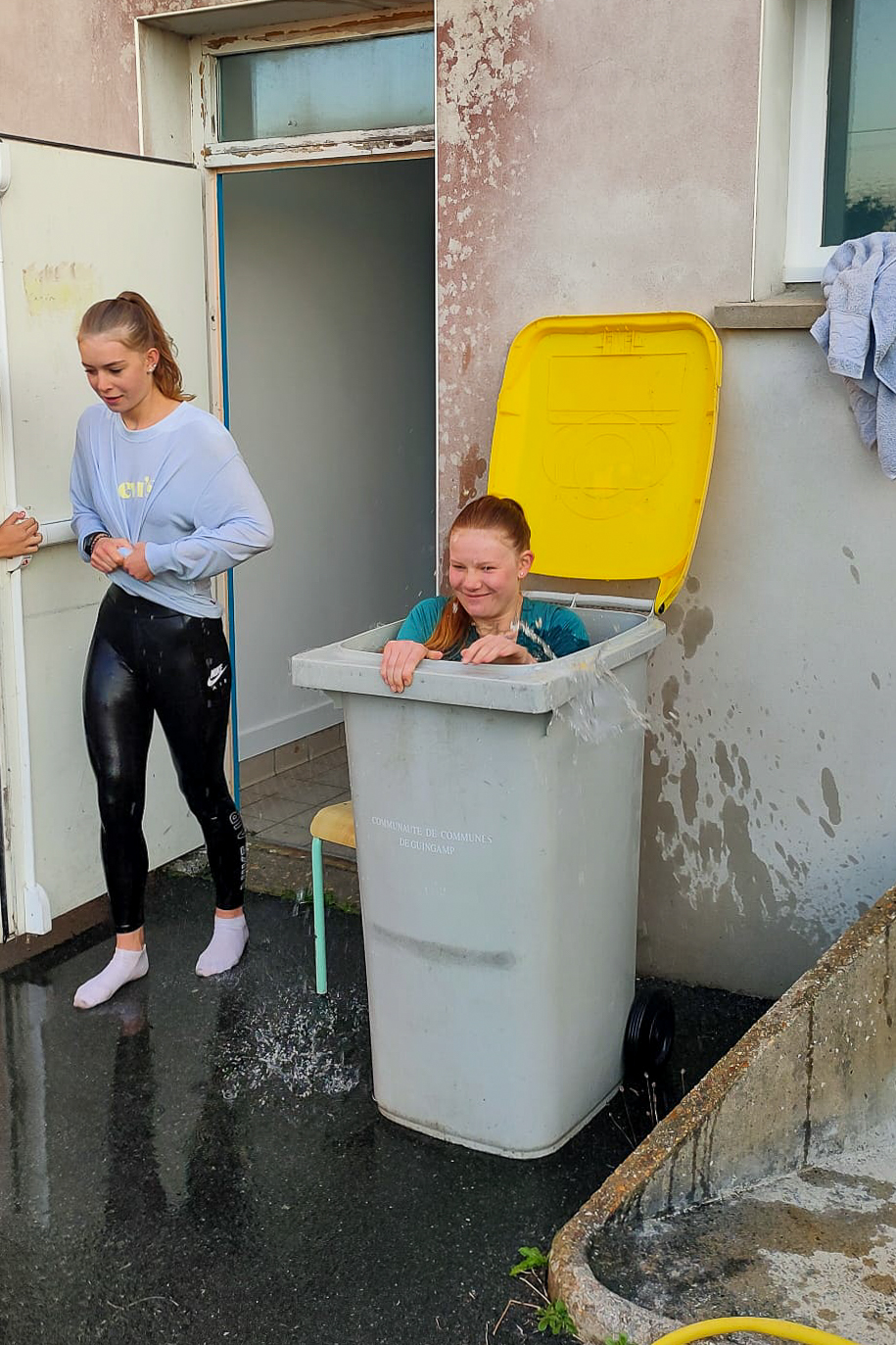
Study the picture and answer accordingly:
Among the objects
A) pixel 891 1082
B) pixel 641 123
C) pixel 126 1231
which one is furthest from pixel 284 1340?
pixel 641 123

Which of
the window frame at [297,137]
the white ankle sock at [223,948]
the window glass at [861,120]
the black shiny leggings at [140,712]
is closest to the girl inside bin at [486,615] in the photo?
the black shiny leggings at [140,712]

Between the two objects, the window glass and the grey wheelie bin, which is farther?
the window glass

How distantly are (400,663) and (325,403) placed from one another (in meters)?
3.42

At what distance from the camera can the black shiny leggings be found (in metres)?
3.52

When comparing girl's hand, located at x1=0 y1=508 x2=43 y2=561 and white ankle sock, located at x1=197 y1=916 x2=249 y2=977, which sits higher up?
girl's hand, located at x1=0 y1=508 x2=43 y2=561

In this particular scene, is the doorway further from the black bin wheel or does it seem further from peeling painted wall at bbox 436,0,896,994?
the black bin wheel

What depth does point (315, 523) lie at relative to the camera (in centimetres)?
589

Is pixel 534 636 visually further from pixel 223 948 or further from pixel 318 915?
pixel 223 948

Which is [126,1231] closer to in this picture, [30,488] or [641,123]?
[30,488]

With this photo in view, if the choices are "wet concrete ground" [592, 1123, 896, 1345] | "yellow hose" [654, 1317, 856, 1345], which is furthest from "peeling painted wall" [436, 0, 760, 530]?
"yellow hose" [654, 1317, 856, 1345]

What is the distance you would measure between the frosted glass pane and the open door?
31 centimetres

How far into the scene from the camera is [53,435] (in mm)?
3900

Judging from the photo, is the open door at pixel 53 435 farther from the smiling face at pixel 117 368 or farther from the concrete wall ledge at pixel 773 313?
the concrete wall ledge at pixel 773 313

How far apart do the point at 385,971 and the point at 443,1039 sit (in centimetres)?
20
